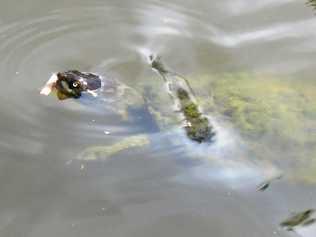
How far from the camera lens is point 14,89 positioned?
12.2ft

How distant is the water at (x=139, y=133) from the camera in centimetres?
306

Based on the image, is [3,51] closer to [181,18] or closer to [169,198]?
[181,18]

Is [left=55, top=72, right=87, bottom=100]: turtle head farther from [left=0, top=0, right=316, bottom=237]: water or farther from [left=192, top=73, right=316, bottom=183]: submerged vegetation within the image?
[left=192, top=73, right=316, bottom=183]: submerged vegetation

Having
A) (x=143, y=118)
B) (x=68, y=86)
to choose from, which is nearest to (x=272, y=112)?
(x=143, y=118)

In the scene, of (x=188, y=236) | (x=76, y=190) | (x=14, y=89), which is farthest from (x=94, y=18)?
(x=188, y=236)

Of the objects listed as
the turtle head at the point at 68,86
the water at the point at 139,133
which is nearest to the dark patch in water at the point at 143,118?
the water at the point at 139,133

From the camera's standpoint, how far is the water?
10.0ft

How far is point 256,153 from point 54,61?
1568mm

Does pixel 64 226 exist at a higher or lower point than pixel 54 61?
lower

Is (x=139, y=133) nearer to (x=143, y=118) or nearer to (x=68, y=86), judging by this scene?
(x=143, y=118)

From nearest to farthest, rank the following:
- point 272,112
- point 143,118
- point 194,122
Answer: point 272,112
point 194,122
point 143,118

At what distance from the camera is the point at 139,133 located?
354cm

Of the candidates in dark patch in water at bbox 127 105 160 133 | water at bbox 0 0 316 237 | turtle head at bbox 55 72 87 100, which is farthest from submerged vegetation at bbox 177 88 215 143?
turtle head at bbox 55 72 87 100

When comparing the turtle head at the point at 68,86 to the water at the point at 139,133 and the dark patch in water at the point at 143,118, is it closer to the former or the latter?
the water at the point at 139,133
